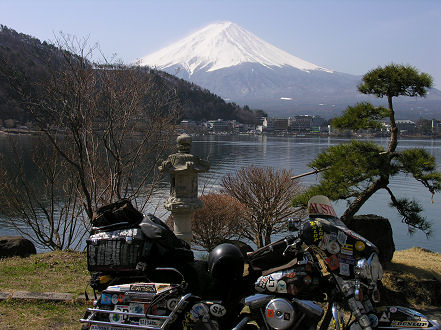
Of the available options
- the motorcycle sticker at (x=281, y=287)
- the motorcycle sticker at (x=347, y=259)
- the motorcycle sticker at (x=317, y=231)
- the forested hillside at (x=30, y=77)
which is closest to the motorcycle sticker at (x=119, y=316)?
the motorcycle sticker at (x=281, y=287)

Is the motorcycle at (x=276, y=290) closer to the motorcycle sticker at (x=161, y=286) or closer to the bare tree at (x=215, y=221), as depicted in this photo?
the motorcycle sticker at (x=161, y=286)

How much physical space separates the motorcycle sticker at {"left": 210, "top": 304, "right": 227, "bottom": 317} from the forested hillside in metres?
6.94

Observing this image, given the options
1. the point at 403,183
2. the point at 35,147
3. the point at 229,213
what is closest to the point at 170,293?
the point at 35,147

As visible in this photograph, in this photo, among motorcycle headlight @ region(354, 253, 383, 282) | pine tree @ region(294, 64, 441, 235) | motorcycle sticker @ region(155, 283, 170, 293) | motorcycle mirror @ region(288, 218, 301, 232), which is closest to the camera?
motorcycle headlight @ region(354, 253, 383, 282)

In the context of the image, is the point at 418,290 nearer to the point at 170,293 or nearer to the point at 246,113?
the point at 170,293

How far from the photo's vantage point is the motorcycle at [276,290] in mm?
3230

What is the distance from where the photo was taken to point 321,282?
343 cm

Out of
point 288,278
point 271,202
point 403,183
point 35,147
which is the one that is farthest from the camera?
point 403,183

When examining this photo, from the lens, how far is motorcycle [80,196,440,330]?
10.6 ft

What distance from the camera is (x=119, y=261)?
12.0 feet

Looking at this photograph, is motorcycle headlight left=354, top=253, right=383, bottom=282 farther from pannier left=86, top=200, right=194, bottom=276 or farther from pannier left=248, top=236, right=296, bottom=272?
pannier left=86, top=200, right=194, bottom=276

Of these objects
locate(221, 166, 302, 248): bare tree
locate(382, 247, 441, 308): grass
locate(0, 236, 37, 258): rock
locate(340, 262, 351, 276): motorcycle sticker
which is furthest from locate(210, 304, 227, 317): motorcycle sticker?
locate(221, 166, 302, 248): bare tree

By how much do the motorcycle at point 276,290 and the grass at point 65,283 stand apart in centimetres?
120

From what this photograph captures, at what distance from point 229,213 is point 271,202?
6.07 ft
